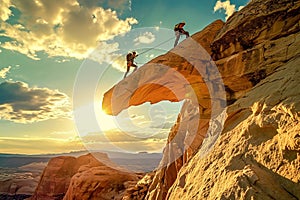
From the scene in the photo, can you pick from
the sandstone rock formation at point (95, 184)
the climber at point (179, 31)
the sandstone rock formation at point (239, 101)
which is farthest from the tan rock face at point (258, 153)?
the sandstone rock formation at point (95, 184)

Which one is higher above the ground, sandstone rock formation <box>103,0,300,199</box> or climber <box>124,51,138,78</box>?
climber <box>124,51,138,78</box>

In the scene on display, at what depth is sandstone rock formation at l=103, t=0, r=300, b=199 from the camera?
17.5 ft

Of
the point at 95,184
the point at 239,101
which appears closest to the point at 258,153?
the point at 239,101

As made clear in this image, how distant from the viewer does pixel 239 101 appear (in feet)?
29.0

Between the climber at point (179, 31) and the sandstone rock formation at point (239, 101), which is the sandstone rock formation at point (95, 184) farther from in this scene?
the climber at point (179, 31)

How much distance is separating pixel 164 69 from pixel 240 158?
27.2 feet

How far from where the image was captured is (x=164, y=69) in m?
13.8

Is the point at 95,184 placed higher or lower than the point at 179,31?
lower

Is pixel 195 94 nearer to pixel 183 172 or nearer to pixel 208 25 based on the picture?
pixel 208 25

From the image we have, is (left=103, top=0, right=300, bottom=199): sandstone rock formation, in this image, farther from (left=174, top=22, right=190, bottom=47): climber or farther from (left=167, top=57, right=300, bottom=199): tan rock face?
(left=174, top=22, right=190, bottom=47): climber

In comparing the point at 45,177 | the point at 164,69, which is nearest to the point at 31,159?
the point at 45,177

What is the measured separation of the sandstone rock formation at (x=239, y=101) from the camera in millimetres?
5321

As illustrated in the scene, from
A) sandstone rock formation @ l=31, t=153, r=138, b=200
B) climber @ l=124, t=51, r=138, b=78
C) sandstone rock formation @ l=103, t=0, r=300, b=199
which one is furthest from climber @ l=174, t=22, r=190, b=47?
sandstone rock formation @ l=31, t=153, r=138, b=200

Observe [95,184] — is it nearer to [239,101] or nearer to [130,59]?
[130,59]
